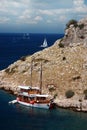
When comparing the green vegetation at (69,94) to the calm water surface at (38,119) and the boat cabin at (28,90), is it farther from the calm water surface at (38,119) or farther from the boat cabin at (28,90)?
the boat cabin at (28,90)

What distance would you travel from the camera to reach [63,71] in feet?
345

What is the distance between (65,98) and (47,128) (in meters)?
18.4

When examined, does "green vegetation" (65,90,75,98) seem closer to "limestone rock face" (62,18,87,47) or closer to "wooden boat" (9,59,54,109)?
"wooden boat" (9,59,54,109)

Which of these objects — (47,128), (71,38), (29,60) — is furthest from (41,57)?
(47,128)

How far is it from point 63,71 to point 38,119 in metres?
25.3

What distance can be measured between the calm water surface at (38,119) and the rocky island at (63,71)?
15.2ft

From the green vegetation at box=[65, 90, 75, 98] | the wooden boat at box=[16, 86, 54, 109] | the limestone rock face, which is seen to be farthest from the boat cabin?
the limestone rock face

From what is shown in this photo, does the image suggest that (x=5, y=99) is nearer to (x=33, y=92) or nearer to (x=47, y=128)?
(x=33, y=92)

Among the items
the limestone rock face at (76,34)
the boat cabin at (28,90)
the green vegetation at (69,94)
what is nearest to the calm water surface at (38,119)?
the boat cabin at (28,90)

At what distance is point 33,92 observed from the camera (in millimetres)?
99062

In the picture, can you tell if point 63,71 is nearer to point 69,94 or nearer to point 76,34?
point 69,94

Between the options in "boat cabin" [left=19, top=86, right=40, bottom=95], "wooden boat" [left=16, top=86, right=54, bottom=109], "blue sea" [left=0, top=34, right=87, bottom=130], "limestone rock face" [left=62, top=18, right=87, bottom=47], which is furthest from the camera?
"limestone rock face" [left=62, top=18, right=87, bottom=47]


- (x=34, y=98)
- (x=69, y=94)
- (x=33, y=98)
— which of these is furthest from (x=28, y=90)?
(x=69, y=94)

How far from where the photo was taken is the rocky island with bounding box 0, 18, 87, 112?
311 feet
